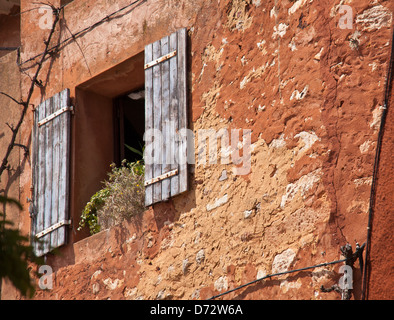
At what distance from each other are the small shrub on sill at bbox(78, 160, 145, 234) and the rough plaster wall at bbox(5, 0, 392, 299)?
0.49 feet

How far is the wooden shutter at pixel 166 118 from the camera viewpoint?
270 inches

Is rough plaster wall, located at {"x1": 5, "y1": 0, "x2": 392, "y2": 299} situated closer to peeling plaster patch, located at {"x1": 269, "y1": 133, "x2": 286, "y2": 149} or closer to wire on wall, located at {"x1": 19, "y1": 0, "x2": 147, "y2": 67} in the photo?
peeling plaster patch, located at {"x1": 269, "y1": 133, "x2": 286, "y2": 149}

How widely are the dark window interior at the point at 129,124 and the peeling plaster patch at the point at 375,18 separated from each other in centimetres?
303

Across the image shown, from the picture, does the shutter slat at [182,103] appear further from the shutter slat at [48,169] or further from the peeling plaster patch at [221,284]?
the shutter slat at [48,169]

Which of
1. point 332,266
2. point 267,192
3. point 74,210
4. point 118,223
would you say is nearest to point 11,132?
point 74,210

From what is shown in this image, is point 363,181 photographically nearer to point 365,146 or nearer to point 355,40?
point 365,146

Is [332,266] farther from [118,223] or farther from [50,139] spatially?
[50,139]

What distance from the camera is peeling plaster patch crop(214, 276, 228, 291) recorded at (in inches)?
245

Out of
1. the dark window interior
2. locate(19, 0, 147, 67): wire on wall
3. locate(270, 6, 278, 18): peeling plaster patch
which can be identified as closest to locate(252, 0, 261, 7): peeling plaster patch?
locate(270, 6, 278, 18): peeling plaster patch

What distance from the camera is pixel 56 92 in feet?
27.2

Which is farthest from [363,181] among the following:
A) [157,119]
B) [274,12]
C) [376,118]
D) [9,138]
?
[9,138]

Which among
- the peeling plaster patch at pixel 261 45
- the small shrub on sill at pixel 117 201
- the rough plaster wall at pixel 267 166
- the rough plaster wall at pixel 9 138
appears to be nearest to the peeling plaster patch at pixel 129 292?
the rough plaster wall at pixel 267 166

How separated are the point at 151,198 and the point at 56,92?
1.91 m

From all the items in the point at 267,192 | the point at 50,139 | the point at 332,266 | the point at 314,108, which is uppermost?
the point at 50,139
